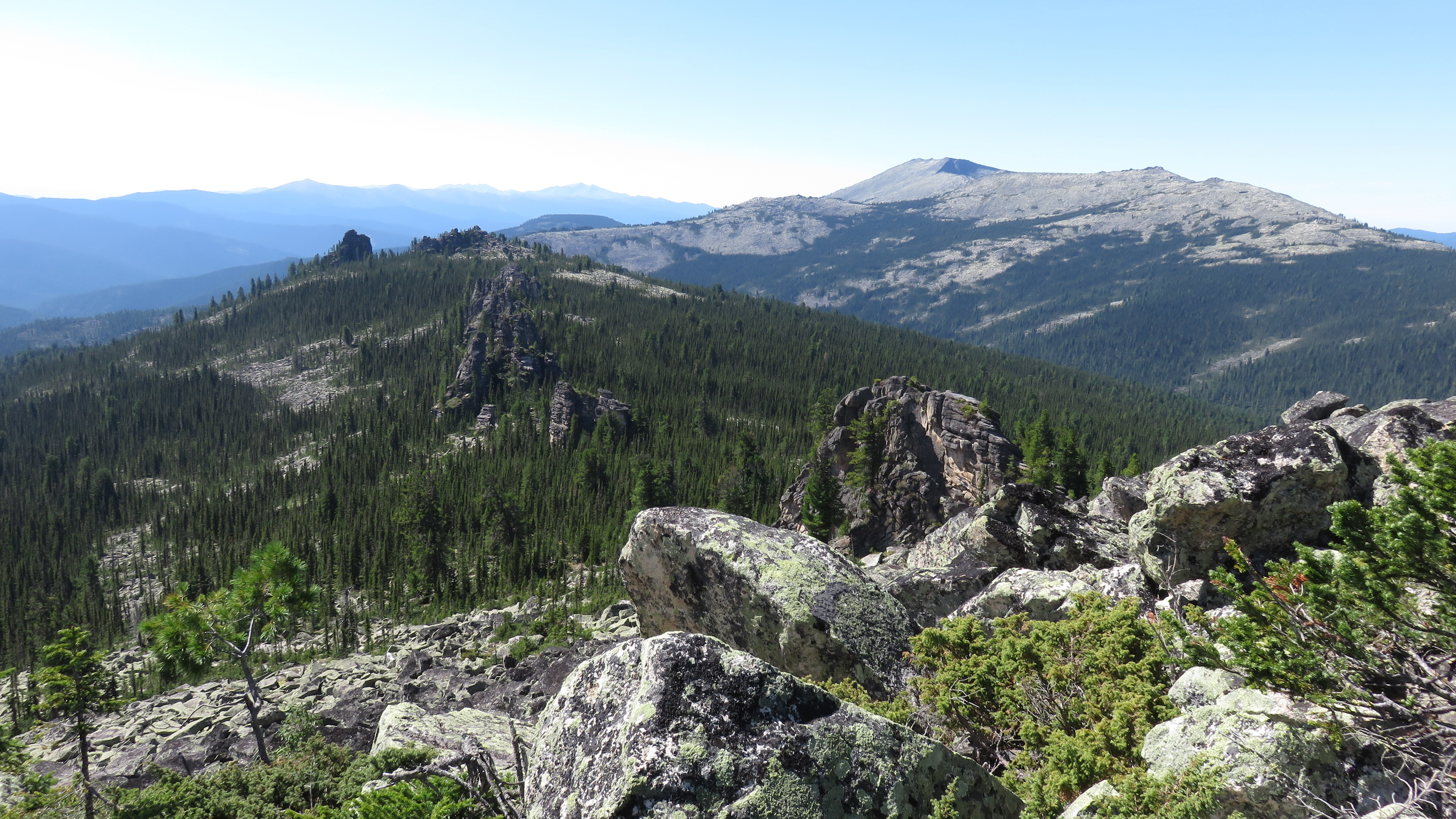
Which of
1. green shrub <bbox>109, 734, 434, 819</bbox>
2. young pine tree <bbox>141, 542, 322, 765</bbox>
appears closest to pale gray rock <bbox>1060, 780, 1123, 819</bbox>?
green shrub <bbox>109, 734, 434, 819</bbox>

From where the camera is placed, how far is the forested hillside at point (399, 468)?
8169cm

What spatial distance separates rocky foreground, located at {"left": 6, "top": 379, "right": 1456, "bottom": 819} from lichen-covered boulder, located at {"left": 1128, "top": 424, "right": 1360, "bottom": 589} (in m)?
0.05

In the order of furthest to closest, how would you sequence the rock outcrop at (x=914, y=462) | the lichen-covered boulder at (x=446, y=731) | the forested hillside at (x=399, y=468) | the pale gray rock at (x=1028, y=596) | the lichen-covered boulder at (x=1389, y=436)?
the forested hillside at (x=399, y=468)
the rock outcrop at (x=914, y=462)
the pale gray rock at (x=1028, y=596)
the lichen-covered boulder at (x=1389, y=436)
the lichen-covered boulder at (x=446, y=731)

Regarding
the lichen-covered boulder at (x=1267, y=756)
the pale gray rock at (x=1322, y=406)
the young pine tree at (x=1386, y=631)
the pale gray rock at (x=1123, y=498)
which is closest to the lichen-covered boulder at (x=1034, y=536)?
the pale gray rock at (x=1123, y=498)

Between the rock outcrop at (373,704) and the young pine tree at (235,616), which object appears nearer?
the rock outcrop at (373,704)

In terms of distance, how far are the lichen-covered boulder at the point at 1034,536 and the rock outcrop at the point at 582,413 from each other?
353ft

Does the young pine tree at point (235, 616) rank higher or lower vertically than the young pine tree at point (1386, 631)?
lower

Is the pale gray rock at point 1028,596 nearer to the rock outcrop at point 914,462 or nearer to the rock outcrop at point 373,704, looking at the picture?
the rock outcrop at point 373,704

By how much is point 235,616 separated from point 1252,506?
123 feet

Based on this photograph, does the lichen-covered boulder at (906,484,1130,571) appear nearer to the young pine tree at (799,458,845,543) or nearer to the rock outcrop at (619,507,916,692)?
the rock outcrop at (619,507,916,692)

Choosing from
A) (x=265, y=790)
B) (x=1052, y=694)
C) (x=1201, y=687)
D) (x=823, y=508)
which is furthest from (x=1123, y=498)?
(x=823, y=508)

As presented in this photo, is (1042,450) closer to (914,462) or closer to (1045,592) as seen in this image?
(914,462)

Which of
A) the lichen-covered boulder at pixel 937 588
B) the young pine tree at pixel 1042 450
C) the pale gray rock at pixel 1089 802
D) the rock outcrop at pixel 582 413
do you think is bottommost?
the rock outcrop at pixel 582 413

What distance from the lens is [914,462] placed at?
194 ft
